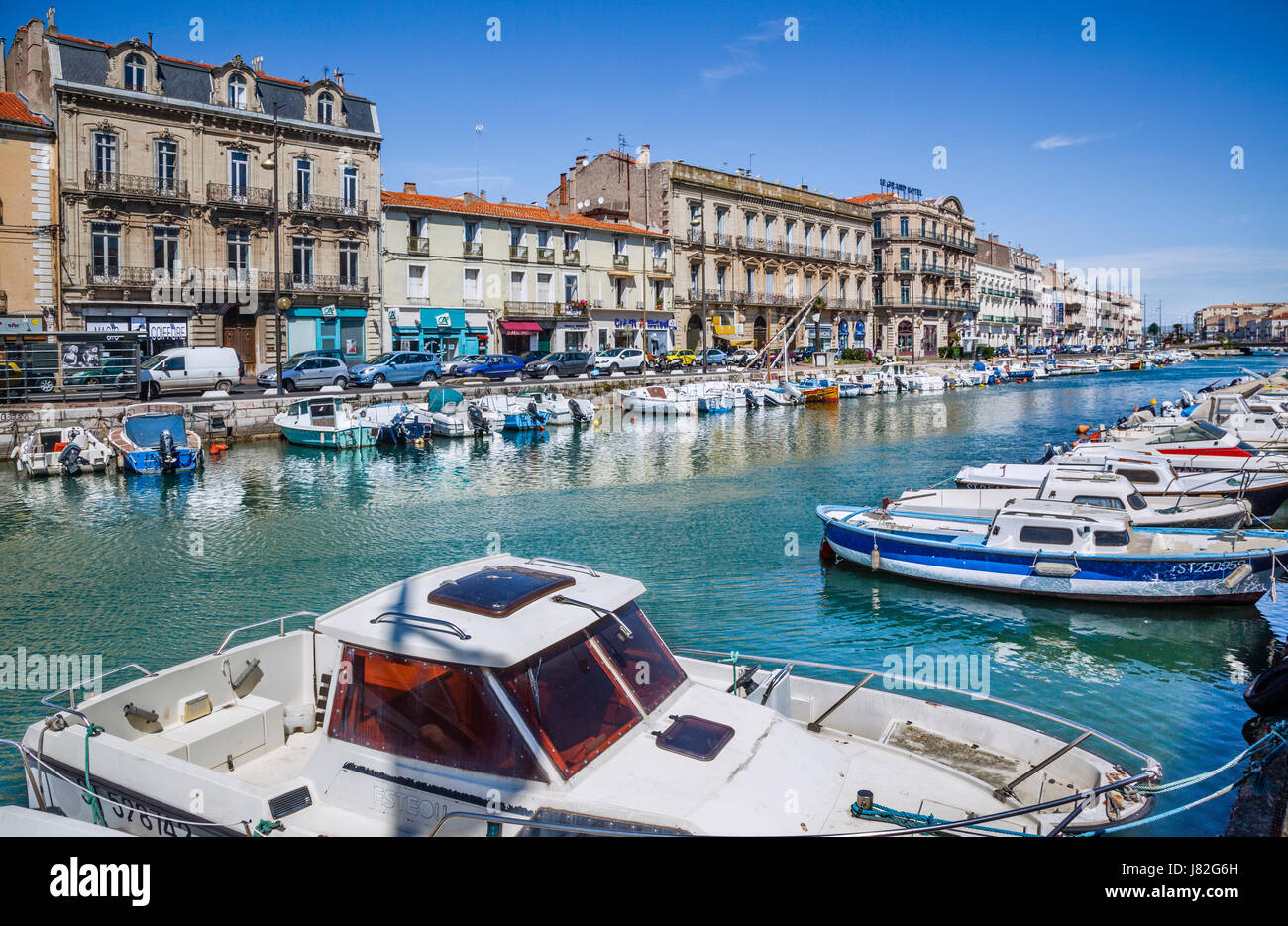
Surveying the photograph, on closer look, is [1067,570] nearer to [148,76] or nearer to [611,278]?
[148,76]

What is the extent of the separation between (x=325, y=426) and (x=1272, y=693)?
3204 cm

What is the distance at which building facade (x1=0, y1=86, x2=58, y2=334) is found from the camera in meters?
38.0

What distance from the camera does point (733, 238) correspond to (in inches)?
2766

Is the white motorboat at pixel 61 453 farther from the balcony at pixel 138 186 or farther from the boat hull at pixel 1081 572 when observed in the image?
the boat hull at pixel 1081 572

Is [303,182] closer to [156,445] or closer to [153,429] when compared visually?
[153,429]

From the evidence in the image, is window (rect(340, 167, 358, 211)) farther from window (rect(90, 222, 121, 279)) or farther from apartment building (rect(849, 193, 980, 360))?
apartment building (rect(849, 193, 980, 360))

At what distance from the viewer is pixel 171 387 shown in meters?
35.9

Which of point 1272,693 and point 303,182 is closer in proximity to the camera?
point 1272,693

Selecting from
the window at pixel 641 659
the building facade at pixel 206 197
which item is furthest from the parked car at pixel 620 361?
the window at pixel 641 659

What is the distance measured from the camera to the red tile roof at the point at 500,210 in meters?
50.6

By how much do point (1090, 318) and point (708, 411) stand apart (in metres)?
154

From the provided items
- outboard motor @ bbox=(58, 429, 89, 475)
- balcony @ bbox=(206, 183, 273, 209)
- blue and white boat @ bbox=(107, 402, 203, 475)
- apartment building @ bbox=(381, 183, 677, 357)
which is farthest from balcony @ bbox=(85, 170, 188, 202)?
outboard motor @ bbox=(58, 429, 89, 475)

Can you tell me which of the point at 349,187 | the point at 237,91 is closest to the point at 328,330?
the point at 349,187

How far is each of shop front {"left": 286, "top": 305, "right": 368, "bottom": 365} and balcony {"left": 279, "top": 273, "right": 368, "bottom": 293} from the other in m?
0.98
